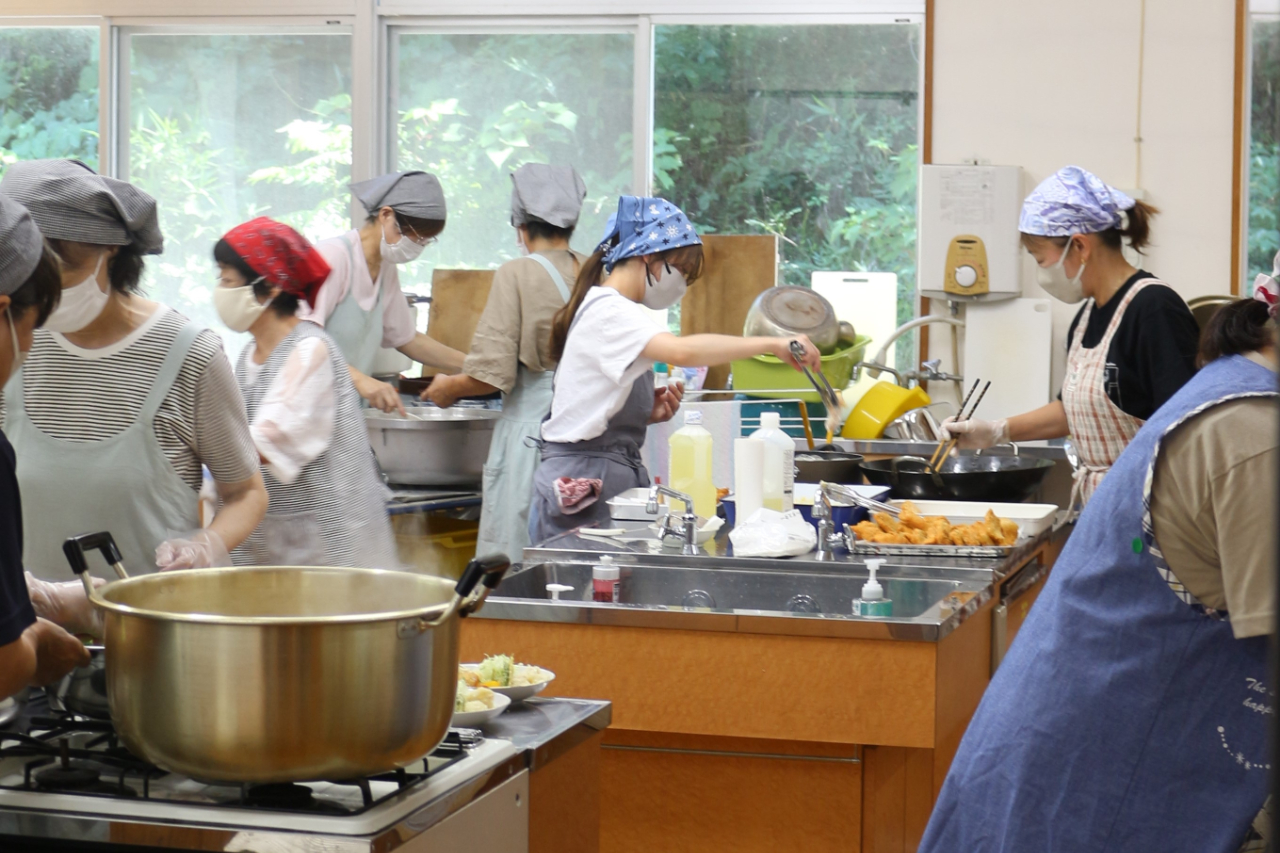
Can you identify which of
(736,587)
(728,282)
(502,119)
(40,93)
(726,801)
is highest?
(40,93)

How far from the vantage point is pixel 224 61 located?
5715 millimetres

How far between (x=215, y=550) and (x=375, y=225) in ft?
8.20

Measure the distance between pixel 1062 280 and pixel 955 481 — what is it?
23.3 inches

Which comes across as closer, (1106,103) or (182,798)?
(182,798)

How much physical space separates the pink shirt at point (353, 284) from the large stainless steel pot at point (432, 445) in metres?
0.37

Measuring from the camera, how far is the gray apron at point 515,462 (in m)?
4.28

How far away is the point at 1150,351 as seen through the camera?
3338mm

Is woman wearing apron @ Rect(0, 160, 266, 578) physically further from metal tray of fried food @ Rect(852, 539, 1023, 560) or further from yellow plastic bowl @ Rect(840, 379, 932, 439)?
yellow plastic bowl @ Rect(840, 379, 932, 439)

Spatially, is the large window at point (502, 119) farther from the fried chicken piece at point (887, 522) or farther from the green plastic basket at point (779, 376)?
the fried chicken piece at point (887, 522)

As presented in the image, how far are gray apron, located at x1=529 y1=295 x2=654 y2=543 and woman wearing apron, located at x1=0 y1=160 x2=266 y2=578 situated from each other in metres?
1.37

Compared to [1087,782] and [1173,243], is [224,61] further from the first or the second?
[1087,782]

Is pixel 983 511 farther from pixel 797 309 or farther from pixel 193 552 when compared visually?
pixel 193 552

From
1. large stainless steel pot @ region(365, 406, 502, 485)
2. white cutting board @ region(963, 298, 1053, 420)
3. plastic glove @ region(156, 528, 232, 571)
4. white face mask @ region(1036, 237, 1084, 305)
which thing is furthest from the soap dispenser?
white cutting board @ region(963, 298, 1053, 420)

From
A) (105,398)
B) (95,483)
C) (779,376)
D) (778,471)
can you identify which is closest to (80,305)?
(105,398)
